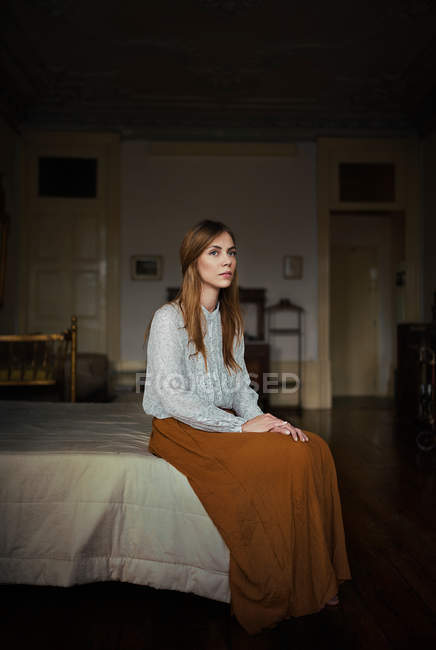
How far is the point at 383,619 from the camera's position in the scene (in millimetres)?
1650

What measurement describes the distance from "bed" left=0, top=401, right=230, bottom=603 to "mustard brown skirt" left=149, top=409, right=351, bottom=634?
0.14m

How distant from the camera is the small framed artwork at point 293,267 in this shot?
256 inches

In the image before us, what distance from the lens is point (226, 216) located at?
21.4ft

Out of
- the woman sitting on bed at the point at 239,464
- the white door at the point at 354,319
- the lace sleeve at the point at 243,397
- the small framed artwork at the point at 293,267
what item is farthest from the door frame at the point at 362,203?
the woman sitting on bed at the point at 239,464

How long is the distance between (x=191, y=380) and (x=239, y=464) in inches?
16.0

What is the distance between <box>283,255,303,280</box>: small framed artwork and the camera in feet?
21.3

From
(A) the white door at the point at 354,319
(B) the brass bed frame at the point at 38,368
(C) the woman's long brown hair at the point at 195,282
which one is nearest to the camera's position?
(C) the woman's long brown hair at the point at 195,282

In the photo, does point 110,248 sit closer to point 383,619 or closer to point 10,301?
point 10,301

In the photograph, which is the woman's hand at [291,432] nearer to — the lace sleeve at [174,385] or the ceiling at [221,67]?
the lace sleeve at [174,385]

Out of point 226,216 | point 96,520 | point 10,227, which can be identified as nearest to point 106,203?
point 10,227

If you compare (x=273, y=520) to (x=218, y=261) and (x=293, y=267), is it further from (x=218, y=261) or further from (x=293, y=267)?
(x=293, y=267)

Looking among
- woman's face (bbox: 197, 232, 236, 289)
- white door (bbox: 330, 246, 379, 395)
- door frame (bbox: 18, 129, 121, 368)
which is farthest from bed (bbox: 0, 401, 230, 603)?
white door (bbox: 330, 246, 379, 395)

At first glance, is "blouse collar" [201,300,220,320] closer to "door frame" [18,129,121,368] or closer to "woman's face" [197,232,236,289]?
"woman's face" [197,232,236,289]

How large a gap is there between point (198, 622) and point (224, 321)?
1072mm
